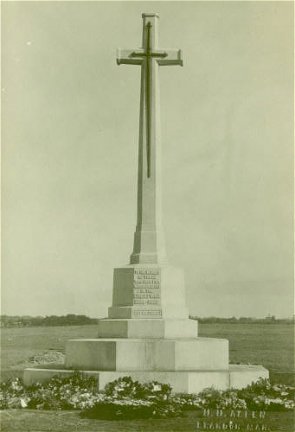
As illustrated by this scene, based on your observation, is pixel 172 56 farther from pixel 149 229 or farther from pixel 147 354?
pixel 147 354

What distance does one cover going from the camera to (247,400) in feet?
44.5

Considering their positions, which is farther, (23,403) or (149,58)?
(149,58)

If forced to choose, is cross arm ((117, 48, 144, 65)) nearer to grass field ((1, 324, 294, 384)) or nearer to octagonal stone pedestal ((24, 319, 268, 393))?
octagonal stone pedestal ((24, 319, 268, 393))

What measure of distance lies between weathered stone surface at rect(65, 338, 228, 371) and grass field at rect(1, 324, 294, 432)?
2.05m

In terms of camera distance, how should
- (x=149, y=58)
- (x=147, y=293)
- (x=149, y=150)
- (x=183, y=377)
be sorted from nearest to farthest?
(x=183, y=377)
(x=147, y=293)
(x=149, y=150)
(x=149, y=58)

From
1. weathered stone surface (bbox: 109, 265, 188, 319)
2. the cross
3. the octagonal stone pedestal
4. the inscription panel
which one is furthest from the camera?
the cross

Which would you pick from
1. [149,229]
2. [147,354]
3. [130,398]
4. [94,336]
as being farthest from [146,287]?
[94,336]

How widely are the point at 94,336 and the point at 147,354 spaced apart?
14531 mm

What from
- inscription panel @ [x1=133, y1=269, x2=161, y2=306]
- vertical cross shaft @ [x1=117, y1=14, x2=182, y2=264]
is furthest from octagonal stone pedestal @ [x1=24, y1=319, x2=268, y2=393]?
vertical cross shaft @ [x1=117, y1=14, x2=182, y2=264]

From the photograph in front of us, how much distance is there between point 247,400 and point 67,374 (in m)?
3.51

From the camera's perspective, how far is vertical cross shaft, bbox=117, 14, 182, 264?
55.6 feet

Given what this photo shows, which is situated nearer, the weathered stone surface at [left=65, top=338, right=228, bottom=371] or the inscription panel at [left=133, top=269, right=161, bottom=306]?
the weathered stone surface at [left=65, top=338, right=228, bottom=371]

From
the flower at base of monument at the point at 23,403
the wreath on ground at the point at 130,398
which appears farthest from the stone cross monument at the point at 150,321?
the flower at base of monument at the point at 23,403

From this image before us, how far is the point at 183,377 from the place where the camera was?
1400 centimetres
